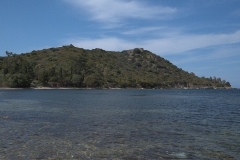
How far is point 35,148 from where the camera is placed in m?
15.9

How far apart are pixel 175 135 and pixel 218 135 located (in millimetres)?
3910

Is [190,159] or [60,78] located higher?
[60,78]

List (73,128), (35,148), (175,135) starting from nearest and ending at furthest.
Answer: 1. (35,148)
2. (175,135)
3. (73,128)

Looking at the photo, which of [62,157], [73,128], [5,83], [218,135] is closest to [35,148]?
[62,157]

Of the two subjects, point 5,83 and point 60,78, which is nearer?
point 5,83

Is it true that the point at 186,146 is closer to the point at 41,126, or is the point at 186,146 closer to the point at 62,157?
the point at 62,157

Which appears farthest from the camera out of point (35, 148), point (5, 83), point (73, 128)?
point (5, 83)

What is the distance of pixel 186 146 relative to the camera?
1706cm

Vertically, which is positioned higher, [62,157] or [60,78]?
[60,78]

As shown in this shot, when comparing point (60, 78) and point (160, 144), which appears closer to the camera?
point (160, 144)

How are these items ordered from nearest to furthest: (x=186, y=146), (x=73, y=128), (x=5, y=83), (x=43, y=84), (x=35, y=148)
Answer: (x=35, y=148)
(x=186, y=146)
(x=73, y=128)
(x=5, y=83)
(x=43, y=84)

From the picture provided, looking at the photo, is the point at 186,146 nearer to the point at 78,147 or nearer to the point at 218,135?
the point at 218,135

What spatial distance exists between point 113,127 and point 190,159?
36.2 ft

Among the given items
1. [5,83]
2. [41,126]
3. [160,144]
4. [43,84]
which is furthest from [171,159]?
[43,84]
